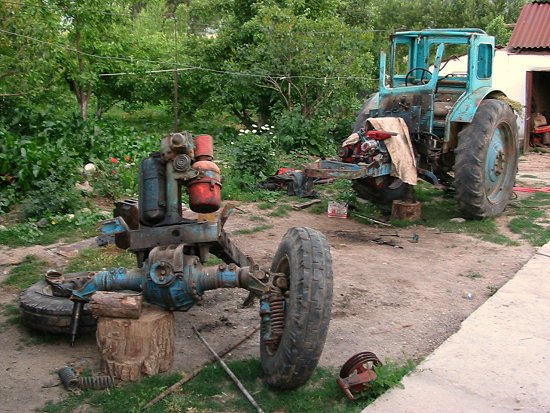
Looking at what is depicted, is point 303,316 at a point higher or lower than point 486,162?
lower

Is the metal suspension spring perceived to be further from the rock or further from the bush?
the rock

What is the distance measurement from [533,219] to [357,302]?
410 cm

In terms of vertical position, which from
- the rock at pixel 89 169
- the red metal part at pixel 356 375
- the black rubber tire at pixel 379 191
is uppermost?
the rock at pixel 89 169

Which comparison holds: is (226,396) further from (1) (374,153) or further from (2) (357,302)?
(1) (374,153)

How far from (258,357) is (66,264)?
275 cm

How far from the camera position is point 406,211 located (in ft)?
29.9

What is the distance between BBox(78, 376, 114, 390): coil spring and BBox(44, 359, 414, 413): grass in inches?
1.9

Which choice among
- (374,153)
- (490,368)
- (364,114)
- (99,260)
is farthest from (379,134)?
(490,368)

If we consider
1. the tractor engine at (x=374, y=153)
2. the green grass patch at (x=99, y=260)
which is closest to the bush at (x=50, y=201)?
the green grass patch at (x=99, y=260)

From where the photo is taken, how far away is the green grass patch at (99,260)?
6797 millimetres

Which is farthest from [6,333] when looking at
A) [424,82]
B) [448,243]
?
[424,82]

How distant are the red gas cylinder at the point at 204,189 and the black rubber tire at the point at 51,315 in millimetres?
1198

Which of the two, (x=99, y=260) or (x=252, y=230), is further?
(x=252, y=230)

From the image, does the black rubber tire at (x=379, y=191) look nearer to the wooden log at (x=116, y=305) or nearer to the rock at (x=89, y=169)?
the rock at (x=89, y=169)
